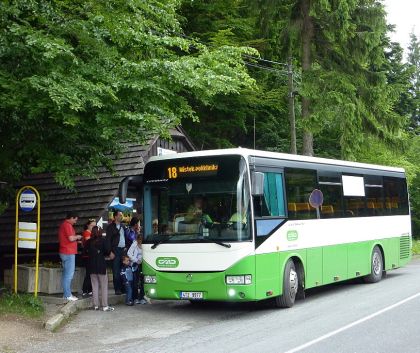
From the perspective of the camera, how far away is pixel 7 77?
1045 centimetres

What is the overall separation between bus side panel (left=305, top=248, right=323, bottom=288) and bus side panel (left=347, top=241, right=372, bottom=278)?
1727 millimetres

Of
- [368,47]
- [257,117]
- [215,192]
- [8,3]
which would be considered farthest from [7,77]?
[257,117]

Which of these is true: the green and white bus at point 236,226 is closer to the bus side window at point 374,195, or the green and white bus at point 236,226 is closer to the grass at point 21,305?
the grass at point 21,305

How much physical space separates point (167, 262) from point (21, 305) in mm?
3047

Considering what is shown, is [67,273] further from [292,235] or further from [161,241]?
[292,235]

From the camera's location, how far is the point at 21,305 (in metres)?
11.6

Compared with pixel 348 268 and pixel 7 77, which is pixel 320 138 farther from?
pixel 7 77

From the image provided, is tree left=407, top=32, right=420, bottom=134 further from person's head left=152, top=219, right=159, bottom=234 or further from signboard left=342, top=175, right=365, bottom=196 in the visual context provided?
person's head left=152, top=219, right=159, bottom=234

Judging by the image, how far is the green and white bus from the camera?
35.7ft

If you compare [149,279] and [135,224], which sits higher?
[135,224]

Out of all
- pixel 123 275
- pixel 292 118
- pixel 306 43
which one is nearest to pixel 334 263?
pixel 123 275

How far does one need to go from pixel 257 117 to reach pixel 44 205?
48.8 feet

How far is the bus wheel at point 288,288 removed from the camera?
11984 mm

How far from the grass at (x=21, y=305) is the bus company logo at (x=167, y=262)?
8.05ft
